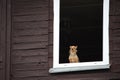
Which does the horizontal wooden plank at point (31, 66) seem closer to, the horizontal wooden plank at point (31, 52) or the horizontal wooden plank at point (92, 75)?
the horizontal wooden plank at point (31, 52)

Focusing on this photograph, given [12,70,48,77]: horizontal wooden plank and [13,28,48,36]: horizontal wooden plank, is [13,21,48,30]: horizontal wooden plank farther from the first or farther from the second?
[12,70,48,77]: horizontal wooden plank

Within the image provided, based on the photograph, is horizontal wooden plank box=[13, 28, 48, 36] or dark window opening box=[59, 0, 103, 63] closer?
horizontal wooden plank box=[13, 28, 48, 36]

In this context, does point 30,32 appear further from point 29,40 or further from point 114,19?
point 114,19

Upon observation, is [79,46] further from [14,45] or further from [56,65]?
[14,45]

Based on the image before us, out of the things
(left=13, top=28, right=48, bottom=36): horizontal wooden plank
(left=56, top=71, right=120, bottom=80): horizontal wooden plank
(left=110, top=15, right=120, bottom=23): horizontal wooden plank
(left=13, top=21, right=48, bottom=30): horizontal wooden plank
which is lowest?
(left=56, top=71, right=120, bottom=80): horizontal wooden plank

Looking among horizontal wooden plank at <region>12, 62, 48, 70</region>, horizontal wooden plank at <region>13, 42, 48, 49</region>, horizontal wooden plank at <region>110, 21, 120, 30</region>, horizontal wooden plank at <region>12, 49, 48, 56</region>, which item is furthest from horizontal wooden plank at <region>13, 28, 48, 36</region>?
horizontal wooden plank at <region>110, 21, 120, 30</region>

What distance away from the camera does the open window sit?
21.6 feet

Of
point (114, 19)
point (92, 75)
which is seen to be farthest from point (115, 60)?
point (114, 19)

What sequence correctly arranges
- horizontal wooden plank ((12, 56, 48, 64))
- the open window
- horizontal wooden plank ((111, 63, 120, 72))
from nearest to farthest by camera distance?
horizontal wooden plank ((12, 56, 48, 64)) < the open window < horizontal wooden plank ((111, 63, 120, 72))

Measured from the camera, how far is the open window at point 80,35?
21.6ft

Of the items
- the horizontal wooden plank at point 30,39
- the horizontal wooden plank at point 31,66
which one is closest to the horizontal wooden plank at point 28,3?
the horizontal wooden plank at point 30,39

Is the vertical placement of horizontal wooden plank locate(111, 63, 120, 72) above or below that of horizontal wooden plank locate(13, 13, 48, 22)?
below

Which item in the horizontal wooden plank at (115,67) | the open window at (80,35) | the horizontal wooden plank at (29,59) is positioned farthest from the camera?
the horizontal wooden plank at (115,67)

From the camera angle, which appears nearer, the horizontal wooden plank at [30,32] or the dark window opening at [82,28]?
the horizontal wooden plank at [30,32]
